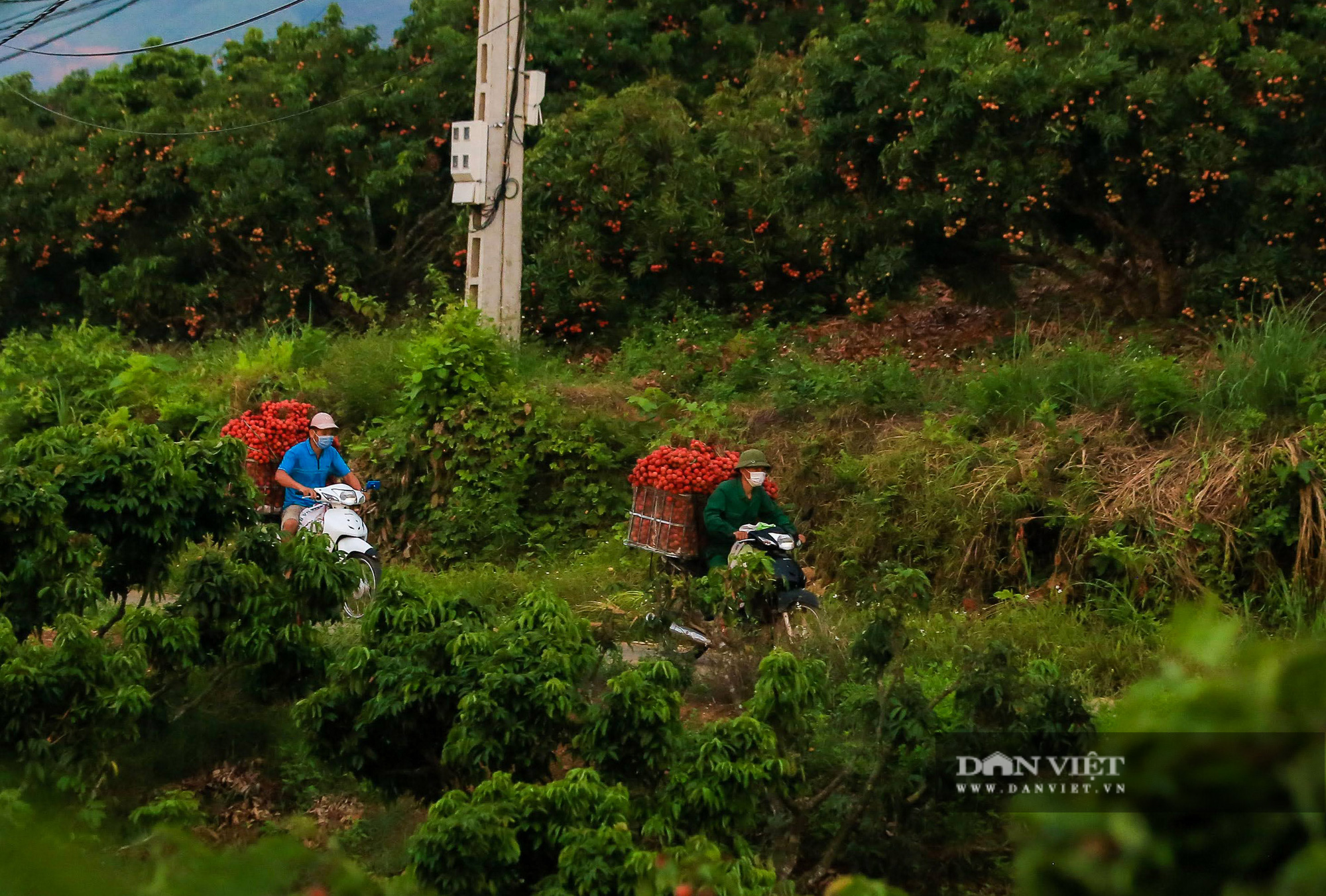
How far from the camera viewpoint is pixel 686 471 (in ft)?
35.1

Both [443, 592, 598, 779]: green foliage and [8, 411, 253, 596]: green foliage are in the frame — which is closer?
[443, 592, 598, 779]: green foliage

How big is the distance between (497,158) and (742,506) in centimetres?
642

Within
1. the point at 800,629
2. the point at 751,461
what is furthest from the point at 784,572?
→ the point at 751,461

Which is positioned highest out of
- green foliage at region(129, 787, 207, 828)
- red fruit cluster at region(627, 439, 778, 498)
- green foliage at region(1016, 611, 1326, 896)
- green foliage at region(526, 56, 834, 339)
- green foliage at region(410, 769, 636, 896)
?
green foliage at region(526, 56, 834, 339)

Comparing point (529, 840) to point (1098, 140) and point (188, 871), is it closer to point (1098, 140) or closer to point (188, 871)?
point (188, 871)

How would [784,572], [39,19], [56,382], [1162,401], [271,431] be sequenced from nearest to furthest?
1. [784,572]
2. [1162,401]
3. [271,431]
4. [39,19]
5. [56,382]

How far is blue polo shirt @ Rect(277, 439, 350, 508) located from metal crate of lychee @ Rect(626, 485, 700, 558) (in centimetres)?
294

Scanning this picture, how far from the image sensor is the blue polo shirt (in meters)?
12.3

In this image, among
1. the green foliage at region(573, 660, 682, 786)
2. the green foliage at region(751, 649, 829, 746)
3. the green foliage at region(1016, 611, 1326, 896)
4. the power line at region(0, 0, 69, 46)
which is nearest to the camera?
the green foliage at region(1016, 611, 1326, 896)

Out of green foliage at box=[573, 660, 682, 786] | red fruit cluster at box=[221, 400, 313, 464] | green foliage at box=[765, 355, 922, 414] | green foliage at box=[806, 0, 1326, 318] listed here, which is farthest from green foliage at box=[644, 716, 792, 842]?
green foliage at box=[806, 0, 1326, 318]

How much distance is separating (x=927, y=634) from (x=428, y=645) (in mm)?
4210

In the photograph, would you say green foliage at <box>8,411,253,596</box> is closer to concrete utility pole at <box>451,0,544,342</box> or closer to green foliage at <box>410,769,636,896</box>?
green foliage at <box>410,769,636,896</box>

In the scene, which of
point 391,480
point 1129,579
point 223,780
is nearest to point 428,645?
point 223,780

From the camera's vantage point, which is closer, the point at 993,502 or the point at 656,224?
the point at 993,502
